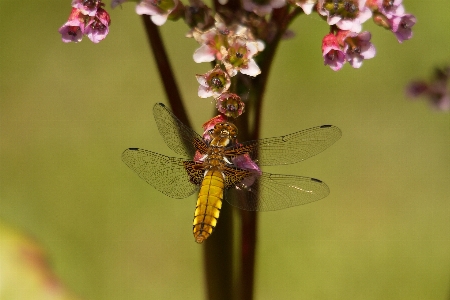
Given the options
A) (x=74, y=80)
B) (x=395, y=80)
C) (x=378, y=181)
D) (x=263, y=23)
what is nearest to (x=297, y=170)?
(x=378, y=181)

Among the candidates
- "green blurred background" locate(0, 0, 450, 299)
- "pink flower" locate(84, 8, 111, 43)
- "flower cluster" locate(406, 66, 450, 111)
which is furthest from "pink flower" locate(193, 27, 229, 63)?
"green blurred background" locate(0, 0, 450, 299)

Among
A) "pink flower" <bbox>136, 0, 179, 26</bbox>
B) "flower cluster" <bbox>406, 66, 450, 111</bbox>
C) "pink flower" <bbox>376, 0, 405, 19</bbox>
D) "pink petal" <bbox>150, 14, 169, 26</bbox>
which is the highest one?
"flower cluster" <bbox>406, 66, 450, 111</bbox>

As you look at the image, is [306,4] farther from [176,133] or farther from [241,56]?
[176,133]

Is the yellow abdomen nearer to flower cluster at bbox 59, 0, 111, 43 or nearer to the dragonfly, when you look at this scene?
the dragonfly

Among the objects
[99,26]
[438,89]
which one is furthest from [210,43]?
[438,89]

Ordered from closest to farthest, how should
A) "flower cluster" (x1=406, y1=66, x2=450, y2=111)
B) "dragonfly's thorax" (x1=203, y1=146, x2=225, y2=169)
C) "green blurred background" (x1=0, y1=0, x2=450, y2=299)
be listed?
1. "dragonfly's thorax" (x1=203, y1=146, x2=225, y2=169)
2. "flower cluster" (x1=406, y1=66, x2=450, y2=111)
3. "green blurred background" (x1=0, y1=0, x2=450, y2=299)

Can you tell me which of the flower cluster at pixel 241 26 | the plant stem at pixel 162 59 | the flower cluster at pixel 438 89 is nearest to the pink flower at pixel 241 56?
the flower cluster at pixel 241 26

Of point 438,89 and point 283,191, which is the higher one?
point 438,89
